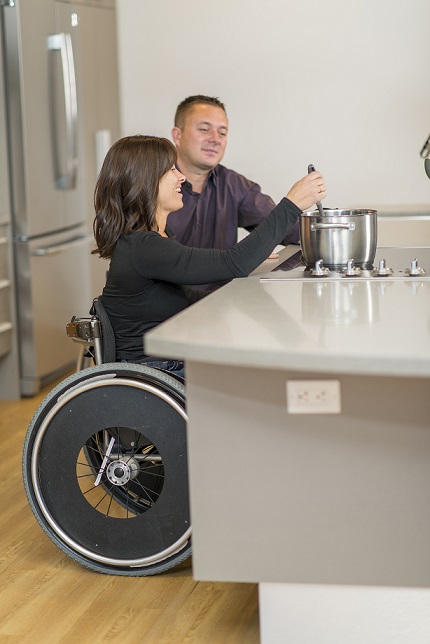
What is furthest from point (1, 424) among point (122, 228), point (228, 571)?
point (228, 571)

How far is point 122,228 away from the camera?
252cm

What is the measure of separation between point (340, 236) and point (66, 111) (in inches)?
101

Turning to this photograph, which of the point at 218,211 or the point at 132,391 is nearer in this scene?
the point at 132,391

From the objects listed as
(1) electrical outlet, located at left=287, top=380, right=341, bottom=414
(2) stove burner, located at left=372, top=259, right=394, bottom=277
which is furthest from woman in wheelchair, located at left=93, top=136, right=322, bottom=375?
(1) electrical outlet, located at left=287, top=380, right=341, bottom=414

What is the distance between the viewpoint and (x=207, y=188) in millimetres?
3508

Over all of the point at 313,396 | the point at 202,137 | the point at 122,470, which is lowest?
the point at 122,470

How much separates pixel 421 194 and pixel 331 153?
43 cm

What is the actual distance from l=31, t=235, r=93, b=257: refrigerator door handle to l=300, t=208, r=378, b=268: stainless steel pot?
7.24 ft

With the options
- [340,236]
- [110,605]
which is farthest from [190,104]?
[110,605]

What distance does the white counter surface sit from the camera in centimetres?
152

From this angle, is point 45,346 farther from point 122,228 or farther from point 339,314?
point 339,314

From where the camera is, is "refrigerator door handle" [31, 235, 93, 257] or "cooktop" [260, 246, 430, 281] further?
"refrigerator door handle" [31, 235, 93, 257]

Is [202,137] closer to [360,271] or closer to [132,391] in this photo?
[360,271]

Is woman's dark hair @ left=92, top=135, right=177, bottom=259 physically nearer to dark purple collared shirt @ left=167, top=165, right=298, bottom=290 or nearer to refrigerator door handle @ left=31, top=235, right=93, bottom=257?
dark purple collared shirt @ left=167, top=165, right=298, bottom=290
